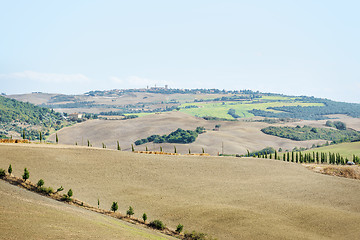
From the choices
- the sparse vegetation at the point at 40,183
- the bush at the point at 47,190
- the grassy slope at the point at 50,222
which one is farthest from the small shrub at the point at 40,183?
the grassy slope at the point at 50,222

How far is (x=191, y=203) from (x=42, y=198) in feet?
59.3

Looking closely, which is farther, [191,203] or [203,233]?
[191,203]

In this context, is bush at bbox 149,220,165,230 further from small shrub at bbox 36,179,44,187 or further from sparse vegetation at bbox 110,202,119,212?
small shrub at bbox 36,179,44,187

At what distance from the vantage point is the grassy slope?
36688 millimetres

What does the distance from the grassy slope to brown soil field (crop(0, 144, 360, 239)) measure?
1.71m

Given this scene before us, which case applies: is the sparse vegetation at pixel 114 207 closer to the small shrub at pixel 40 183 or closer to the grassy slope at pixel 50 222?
the grassy slope at pixel 50 222

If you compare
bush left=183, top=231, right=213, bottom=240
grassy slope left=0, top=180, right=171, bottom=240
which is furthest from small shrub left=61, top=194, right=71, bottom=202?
bush left=183, top=231, right=213, bottom=240

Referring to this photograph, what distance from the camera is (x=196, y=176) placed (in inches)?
2965

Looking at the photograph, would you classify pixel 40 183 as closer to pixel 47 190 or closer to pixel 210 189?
pixel 47 190

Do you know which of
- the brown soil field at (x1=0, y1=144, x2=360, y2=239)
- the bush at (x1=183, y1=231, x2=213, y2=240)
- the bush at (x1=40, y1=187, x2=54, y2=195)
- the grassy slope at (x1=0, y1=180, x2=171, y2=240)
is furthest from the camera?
the bush at (x1=40, y1=187, x2=54, y2=195)

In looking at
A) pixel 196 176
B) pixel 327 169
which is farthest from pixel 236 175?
pixel 327 169

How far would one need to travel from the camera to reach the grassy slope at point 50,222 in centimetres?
3669

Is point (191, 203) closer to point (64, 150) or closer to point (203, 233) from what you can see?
point (203, 233)

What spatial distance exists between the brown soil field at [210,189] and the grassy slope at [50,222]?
1.71 m
